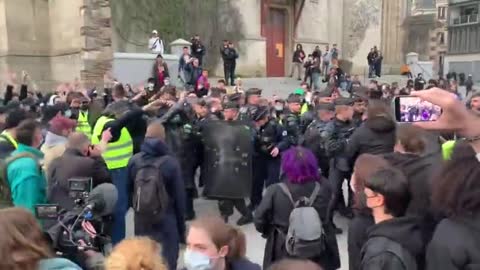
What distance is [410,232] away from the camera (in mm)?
2848

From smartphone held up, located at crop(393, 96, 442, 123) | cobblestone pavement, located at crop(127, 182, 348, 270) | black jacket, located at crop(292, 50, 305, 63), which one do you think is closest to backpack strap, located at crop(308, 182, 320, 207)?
smartphone held up, located at crop(393, 96, 442, 123)

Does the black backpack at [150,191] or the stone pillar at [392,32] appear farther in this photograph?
the stone pillar at [392,32]

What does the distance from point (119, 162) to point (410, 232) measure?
4238mm

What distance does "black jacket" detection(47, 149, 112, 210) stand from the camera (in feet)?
14.6

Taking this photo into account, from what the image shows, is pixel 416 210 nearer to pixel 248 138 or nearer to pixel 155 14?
pixel 248 138

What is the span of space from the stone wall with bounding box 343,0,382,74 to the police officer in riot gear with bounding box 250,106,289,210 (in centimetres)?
2540

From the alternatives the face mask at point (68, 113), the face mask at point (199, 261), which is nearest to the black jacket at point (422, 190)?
the face mask at point (199, 261)

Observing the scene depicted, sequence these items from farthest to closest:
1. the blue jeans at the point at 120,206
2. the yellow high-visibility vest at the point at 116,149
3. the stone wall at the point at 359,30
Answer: the stone wall at the point at 359,30, the yellow high-visibility vest at the point at 116,149, the blue jeans at the point at 120,206

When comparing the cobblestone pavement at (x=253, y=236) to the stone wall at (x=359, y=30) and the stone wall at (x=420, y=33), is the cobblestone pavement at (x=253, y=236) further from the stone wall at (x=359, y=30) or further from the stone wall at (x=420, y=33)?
the stone wall at (x=420, y=33)

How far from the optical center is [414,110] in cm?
382

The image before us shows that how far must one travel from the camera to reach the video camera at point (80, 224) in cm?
320

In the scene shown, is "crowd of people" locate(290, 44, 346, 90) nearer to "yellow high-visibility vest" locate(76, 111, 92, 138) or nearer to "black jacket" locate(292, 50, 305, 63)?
"black jacket" locate(292, 50, 305, 63)

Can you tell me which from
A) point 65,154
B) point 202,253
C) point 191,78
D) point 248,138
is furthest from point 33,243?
point 191,78

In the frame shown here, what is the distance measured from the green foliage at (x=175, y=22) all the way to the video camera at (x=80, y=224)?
20.6 m
